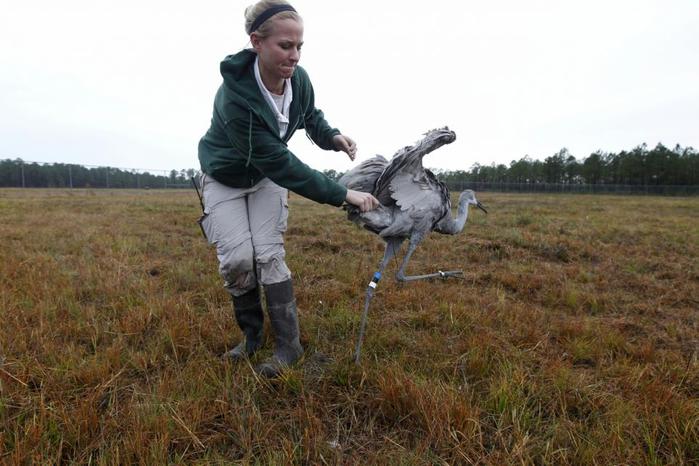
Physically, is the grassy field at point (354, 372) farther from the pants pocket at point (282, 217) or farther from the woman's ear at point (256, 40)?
the woman's ear at point (256, 40)

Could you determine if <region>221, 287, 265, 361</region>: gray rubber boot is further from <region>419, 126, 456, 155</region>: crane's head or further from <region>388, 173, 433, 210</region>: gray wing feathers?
<region>419, 126, 456, 155</region>: crane's head

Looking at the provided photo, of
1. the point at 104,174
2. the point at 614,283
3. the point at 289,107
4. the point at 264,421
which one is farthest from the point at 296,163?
the point at 104,174

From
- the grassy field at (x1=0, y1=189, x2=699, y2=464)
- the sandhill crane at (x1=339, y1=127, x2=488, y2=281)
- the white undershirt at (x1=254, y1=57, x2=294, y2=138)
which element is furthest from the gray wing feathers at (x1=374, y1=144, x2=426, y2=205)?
the grassy field at (x1=0, y1=189, x2=699, y2=464)

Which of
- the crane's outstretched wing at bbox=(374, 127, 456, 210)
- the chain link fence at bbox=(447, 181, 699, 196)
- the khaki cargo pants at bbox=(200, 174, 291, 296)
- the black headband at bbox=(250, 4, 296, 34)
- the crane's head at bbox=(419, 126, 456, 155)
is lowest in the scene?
the khaki cargo pants at bbox=(200, 174, 291, 296)

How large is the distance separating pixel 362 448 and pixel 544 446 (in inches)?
40.4

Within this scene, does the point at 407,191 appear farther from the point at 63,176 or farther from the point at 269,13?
the point at 63,176

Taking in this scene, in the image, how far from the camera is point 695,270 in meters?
6.19

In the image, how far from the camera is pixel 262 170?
2.51 m

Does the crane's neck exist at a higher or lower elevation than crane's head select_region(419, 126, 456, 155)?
lower

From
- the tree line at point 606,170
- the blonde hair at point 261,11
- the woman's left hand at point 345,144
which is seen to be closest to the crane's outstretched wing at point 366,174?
the woman's left hand at point 345,144

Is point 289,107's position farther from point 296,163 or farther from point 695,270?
Result: point 695,270

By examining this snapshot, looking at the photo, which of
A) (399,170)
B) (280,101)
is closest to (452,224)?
(399,170)

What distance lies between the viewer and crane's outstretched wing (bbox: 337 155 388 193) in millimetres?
3170

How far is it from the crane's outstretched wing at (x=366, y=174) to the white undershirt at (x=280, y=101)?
2.22 ft
